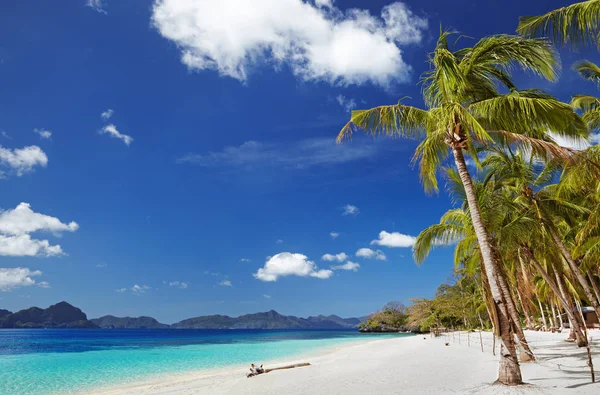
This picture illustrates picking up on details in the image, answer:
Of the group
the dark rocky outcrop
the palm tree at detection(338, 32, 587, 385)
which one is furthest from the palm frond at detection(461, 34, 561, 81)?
Result: the dark rocky outcrop

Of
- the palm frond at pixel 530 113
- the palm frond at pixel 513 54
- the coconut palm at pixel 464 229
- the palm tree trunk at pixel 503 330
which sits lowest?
the palm tree trunk at pixel 503 330

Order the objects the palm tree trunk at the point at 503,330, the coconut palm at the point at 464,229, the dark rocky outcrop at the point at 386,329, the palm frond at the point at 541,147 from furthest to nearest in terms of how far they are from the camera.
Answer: the dark rocky outcrop at the point at 386,329
the coconut palm at the point at 464,229
the palm frond at the point at 541,147
the palm tree trunk at the point at 503,330

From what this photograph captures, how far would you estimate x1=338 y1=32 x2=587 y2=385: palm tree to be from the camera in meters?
6.73

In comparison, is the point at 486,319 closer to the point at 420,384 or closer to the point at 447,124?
the point at 420,384

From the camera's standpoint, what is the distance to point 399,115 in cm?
823

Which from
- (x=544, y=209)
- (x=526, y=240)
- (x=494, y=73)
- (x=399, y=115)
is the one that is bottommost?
(x=526, y=240)

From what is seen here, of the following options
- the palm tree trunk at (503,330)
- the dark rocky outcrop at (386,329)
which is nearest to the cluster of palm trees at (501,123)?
the palm tree trunk at (503,330)

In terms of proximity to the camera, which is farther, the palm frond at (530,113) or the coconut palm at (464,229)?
the coconut palm at (464,229)

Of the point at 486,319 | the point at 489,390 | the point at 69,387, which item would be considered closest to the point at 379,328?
the point at 486,319

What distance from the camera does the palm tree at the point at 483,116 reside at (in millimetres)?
6730

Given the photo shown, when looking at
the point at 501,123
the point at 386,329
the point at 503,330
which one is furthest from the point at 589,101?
the point at 386,329

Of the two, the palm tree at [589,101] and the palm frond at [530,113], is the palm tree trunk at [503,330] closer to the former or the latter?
the palm frond at [530,113]

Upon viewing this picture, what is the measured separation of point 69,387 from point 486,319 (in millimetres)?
48593

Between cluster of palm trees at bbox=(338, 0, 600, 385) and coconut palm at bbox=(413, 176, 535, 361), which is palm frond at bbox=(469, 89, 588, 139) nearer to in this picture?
cluster of palm trees at bbox=(338, 0, 600, 385)
